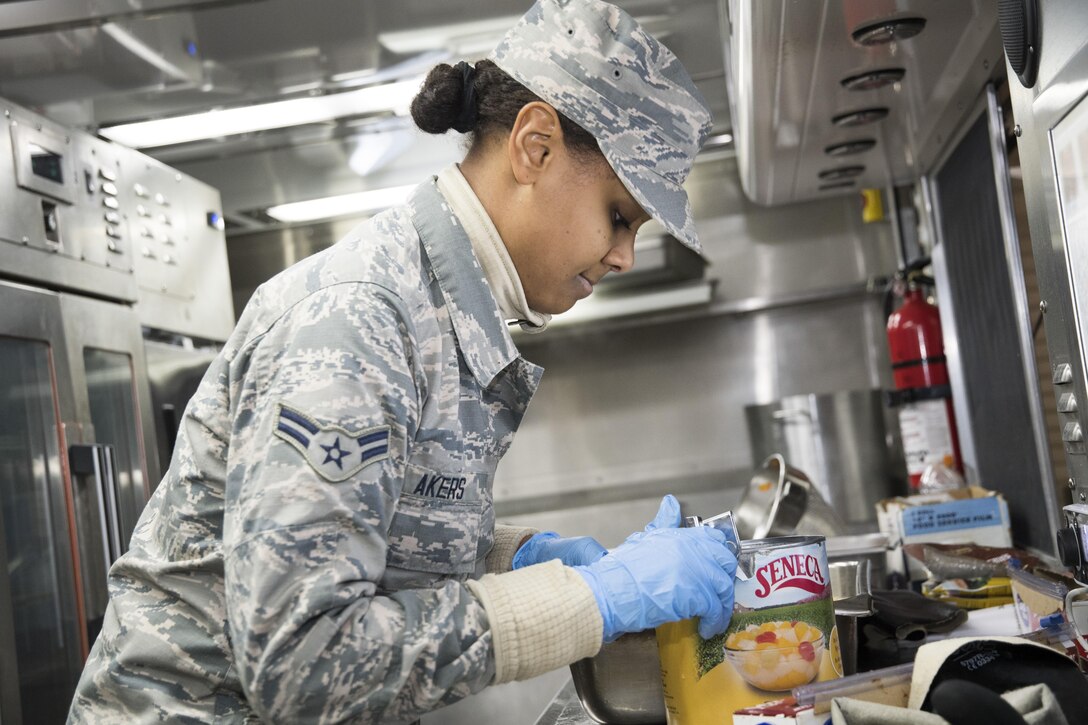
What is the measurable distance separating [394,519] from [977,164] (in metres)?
1.81

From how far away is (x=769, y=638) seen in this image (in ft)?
3.44

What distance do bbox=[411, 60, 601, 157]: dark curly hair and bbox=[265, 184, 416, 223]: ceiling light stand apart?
2555 millimetres

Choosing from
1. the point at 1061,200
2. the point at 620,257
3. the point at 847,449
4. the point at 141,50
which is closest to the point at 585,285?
the point at 620,257

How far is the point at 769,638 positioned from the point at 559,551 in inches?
18.3

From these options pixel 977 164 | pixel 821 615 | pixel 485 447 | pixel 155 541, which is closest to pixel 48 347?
pixel 155 541

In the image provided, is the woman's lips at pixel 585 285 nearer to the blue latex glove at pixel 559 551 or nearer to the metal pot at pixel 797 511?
the blue latex glove at pixel 559 551

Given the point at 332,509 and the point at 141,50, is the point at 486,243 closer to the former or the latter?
the point at 332,509

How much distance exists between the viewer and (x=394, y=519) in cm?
108

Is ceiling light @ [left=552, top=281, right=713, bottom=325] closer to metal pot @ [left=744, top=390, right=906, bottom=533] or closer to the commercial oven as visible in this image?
metal pot @ [left=744, top=390, right=906, bottom=533]

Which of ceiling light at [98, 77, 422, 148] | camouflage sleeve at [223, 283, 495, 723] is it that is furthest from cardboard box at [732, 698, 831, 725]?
ceiling light at [98, 77, 422, 148]

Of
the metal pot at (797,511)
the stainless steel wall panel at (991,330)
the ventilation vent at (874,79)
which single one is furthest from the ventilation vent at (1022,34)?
the metal pot at (797,511)

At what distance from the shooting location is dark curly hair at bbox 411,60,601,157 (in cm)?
120

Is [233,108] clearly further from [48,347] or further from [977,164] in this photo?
[977,164]

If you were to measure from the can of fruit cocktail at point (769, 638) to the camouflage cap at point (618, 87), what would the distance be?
0.39 metres
